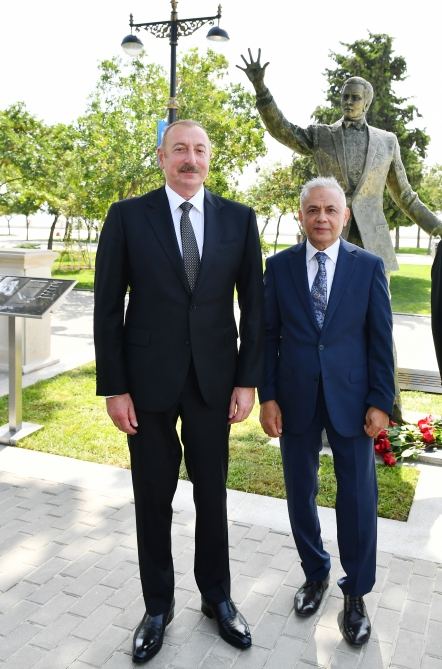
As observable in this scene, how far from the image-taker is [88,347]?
9.97m

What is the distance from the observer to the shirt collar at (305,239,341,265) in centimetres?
289

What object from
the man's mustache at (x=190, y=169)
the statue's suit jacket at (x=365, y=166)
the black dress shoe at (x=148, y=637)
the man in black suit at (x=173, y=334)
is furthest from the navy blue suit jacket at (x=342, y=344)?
the statue's suit jacket at (x=365, y=166)

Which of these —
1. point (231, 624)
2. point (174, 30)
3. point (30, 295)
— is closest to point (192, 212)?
point (231, 624)

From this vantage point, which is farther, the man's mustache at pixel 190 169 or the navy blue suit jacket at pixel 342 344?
the navy blue suit jacket at pixel 342 344

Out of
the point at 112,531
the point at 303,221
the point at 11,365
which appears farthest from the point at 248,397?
the point at 11,365

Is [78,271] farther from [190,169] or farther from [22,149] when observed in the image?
[190,169]

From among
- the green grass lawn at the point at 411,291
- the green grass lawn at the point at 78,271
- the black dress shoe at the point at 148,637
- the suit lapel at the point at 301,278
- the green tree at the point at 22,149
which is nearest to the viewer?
the black dress shoe at the point at 148,637

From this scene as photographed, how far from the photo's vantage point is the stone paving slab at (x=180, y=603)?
2.78 metres

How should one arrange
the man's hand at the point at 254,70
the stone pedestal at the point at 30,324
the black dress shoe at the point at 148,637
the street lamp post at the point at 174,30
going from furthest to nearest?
the street lamp post at the point at 174,30
the stone pedestal at the point at 30,324
the man's hand at the point at 254,70
the black dress shoe at the point at 148,637

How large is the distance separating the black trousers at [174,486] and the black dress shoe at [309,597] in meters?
0.39

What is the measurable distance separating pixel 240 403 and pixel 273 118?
3082 mm

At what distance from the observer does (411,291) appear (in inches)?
850

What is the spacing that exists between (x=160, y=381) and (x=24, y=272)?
5.71 m

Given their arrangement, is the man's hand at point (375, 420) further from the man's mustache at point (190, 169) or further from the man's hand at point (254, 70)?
the man's hand at point (254, 70)
